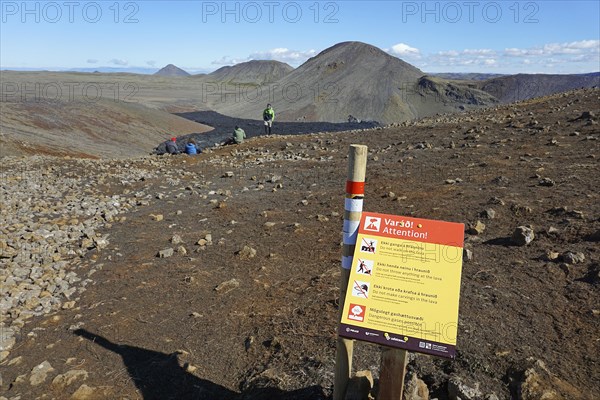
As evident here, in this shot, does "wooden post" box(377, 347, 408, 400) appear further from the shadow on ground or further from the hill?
the hill

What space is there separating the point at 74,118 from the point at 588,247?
27.5m

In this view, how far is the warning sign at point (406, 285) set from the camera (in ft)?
9.91

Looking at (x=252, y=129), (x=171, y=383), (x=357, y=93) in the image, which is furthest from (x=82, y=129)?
(x=357, y=93)

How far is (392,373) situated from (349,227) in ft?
3.60

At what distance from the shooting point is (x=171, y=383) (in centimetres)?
444

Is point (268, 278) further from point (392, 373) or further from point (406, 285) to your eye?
point (406, 285)

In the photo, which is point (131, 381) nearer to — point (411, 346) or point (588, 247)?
point (411, 346)

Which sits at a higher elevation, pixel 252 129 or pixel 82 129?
pixel 252 129

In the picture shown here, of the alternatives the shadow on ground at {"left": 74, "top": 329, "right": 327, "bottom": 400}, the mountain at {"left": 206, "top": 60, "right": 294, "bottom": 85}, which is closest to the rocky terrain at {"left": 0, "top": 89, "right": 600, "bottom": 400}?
the shadow on ground at {"left": 74, "top": 329, "right": 327, "bottom": 400}

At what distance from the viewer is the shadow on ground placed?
3.95 m

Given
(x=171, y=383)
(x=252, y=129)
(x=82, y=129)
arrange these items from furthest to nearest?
(x=252, y=129) < (x=82, y=129) < (x=171, y=383)

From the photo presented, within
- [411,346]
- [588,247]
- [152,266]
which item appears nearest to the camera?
[411,346]

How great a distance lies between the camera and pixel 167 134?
31078mm

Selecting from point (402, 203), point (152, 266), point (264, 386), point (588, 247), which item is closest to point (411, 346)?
point (264, 386)
